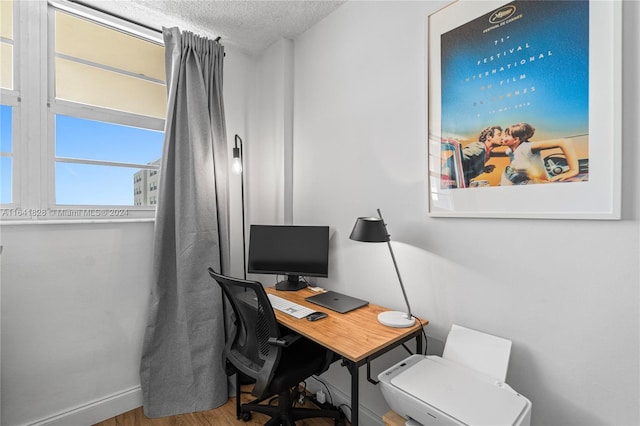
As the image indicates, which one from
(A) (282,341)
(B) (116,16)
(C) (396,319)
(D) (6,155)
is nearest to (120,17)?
(B) (116,16)

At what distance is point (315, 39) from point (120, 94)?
1.46 meters

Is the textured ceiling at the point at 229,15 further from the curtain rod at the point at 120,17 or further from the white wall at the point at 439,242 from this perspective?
the white wall at the point at 439,242

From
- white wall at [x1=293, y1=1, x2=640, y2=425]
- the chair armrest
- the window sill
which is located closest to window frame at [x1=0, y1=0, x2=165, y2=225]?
the window sill

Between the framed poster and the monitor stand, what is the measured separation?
3.64 ft

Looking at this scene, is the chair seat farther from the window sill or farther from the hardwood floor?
the window sill

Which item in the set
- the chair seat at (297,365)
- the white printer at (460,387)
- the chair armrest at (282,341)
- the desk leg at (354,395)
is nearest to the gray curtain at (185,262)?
the chair seat at (297,365)

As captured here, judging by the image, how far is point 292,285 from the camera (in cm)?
211

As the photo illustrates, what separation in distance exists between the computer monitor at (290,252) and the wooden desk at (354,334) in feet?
1.18

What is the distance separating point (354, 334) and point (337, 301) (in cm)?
45

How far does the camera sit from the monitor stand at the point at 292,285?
208cm

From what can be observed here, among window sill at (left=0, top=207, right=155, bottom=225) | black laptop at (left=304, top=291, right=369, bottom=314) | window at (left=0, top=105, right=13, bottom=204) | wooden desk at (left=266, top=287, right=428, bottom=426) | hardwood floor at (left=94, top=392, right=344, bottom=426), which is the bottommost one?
hardwood floor at (left=94, top=392, right=344, bottom=426)

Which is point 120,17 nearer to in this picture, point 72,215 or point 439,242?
point 72,215

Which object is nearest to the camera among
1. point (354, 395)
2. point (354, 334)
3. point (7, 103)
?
point (354, 395)

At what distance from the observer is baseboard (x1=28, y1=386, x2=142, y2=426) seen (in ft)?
5.74
